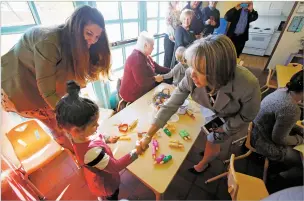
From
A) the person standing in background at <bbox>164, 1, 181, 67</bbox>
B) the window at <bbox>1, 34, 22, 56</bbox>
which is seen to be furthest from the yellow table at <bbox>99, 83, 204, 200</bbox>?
the person standing in background at <bbox>164, 1, 181, 67</bbox>

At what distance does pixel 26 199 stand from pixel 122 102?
1290 millimetres

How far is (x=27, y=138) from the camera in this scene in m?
1.37

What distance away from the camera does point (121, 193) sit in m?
1.44

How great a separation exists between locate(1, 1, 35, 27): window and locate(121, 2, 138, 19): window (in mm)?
1180

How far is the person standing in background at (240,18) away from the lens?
11.5 ft

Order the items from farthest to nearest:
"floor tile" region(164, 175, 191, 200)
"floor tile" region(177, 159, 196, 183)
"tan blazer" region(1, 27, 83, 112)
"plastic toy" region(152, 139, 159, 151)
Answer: "floor tile" region(177, 159, 196, 183) → "floor tile" region(164, 175, 191, 200) → "plastic toy" region(152, 139, 159, 151) → "tan blazer" region(1, 27, 83, 112)

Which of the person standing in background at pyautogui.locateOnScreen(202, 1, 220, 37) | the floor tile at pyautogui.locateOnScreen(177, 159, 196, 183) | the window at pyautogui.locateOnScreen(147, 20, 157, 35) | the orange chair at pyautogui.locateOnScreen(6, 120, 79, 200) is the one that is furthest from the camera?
the person standing in background at pyautogui.locateOnScreen(202, 1, 220, 37)

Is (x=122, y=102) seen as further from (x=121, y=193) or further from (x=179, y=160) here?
(x=179, y=160)

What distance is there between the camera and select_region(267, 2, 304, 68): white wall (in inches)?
144

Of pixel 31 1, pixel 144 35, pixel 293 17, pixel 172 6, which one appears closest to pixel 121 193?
pixel 144 35

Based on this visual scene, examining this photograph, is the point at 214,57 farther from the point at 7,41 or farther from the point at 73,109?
the point at 7,41

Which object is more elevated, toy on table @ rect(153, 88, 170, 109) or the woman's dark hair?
the woman's dark hair

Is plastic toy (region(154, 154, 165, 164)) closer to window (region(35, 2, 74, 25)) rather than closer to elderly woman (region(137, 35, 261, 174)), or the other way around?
elderly woman (region(137, 35, 261, 174))

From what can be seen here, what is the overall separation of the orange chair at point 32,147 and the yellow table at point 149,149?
0.51 metres
